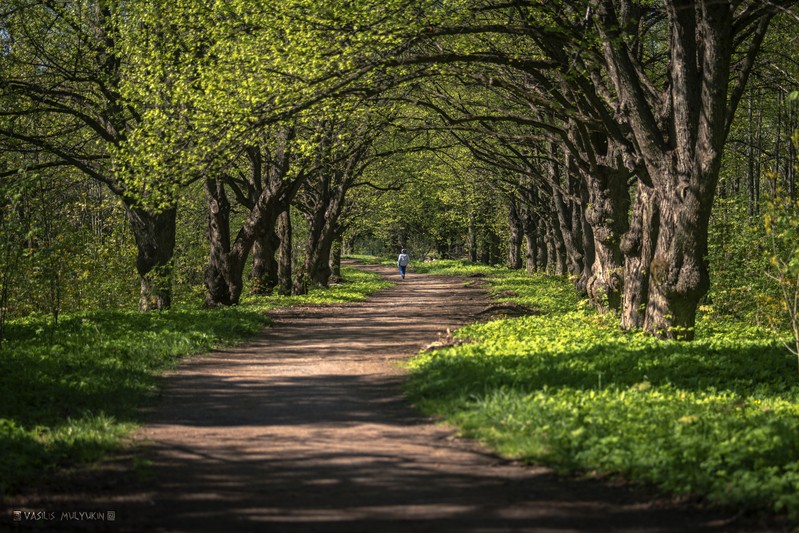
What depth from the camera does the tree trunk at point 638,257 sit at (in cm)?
1639

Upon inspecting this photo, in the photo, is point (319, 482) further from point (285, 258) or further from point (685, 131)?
point (285, 258)

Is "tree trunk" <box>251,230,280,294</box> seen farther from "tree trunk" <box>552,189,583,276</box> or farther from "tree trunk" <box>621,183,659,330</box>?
"tree trunk" <box>621,183,659,330</box>

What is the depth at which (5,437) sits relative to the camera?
808cm

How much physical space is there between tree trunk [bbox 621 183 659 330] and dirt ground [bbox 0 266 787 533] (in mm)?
6950

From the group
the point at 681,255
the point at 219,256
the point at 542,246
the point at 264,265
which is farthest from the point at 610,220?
the point at 542,246

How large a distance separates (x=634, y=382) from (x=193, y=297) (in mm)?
23508

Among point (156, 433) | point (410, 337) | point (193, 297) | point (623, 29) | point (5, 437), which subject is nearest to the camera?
point (5, 437)

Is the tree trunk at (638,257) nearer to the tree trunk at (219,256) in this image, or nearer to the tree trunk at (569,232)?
the tree trunk at (219,256)

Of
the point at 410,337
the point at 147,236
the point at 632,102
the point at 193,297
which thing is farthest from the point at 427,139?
Answer: the point at 632,102

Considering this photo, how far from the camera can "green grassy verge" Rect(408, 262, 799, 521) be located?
6984mm

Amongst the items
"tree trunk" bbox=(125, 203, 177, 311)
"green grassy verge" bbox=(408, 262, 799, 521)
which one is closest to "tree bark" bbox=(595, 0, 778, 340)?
"green grassy verge" bbox=(408, 262, 799, 521)

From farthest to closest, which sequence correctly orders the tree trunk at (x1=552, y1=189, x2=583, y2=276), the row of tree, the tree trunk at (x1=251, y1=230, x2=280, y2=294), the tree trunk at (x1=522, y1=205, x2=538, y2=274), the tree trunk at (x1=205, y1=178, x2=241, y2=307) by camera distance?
the tree trunk at (x1=522, y1=205, x2=538, y2=274), the tree trunk at (x1=552, y1=189, x2=583, y2=276), the tree trunk at (x1=251, y1=230, x2=280, y2=294), the tree trunk at (x1=205, y1=178, x2=241, y2=307), the row of tree

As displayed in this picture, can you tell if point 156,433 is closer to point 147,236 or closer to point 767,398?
point 767,398

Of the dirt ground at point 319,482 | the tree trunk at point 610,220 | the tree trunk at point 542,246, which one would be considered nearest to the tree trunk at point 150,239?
the tree trunk at point 610,220
